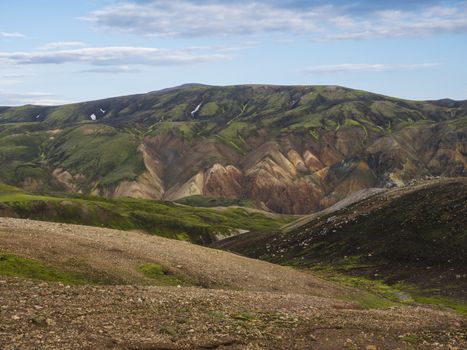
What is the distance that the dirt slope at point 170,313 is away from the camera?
94.5ft

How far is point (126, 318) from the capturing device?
3200cm

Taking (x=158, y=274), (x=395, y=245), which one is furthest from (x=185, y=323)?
(x=395, y=245)

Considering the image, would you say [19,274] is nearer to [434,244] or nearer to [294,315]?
[294,315]

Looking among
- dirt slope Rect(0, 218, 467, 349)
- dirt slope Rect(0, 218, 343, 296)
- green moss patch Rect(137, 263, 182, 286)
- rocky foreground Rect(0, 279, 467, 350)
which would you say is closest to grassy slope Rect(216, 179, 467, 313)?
dirt slope Rect(0, 218, 343, 296)

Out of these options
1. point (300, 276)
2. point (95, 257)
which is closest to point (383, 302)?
point (300, 276)

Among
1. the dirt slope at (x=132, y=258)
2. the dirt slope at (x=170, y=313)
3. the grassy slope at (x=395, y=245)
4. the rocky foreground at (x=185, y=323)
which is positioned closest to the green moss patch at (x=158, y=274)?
the dirt slope at (x=132, y=258)

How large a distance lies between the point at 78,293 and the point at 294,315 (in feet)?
49.1

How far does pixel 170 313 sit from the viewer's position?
3469cm

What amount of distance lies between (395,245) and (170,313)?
263 ft

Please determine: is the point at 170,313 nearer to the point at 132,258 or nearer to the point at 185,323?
the point at 185,323

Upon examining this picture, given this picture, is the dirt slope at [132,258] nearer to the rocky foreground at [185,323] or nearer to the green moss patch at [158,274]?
the green moss patch at [158,274]

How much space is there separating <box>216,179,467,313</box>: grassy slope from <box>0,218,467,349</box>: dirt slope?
98.6 feet

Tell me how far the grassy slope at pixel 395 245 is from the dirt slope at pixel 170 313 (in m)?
30.1

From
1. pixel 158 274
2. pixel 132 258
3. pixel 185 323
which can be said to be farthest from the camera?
pixel 132 258
